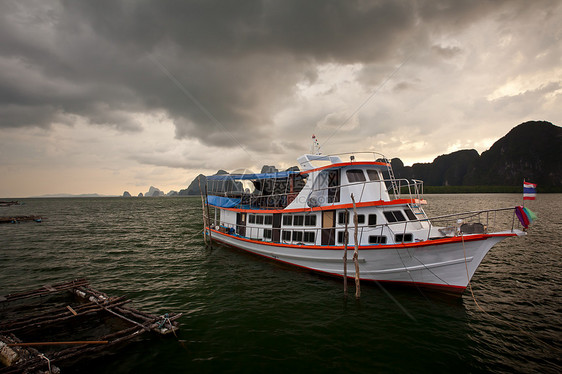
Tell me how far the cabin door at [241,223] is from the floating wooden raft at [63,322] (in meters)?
11.0

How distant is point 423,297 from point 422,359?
4665 mm

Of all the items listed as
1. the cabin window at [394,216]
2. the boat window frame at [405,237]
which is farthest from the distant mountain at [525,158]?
the boat window frame at [405,237]

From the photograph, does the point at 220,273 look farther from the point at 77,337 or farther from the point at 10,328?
the point at 10,328

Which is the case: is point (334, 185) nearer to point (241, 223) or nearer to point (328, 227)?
point (328, 227)

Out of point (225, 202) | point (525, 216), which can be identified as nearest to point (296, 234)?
point (225, 202)

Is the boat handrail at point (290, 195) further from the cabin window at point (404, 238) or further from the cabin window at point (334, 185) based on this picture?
the cabin window at point (404, 238)

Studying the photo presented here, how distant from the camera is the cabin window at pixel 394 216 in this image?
43.1 ft

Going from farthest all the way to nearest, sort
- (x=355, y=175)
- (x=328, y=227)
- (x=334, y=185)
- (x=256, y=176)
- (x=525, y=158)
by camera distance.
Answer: (x=525, y=158), (x=256, y=176), (x=334, y=185), (x=355, y=175), (x=328, y=227)

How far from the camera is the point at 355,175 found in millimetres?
14664

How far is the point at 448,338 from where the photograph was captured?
882 centimetres

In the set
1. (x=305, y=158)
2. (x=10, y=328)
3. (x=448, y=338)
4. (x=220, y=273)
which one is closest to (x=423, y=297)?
(x=448, y=338)

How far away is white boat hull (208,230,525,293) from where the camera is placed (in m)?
10.6

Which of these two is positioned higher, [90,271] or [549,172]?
[549,172]

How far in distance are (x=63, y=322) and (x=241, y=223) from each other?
13099mm
